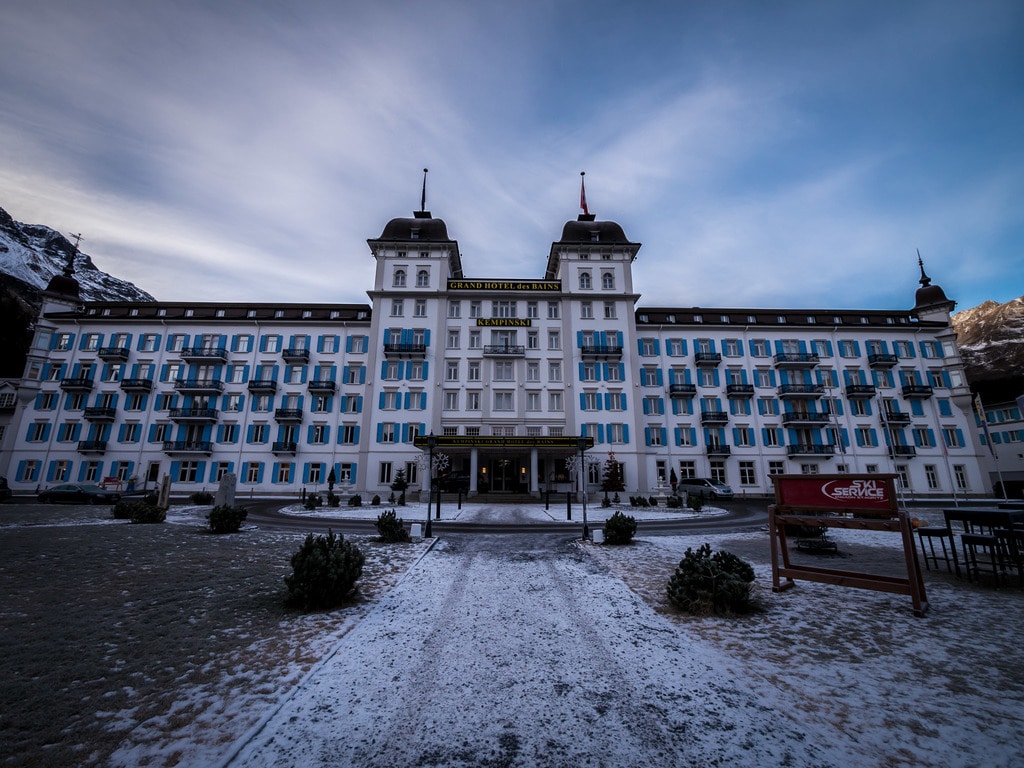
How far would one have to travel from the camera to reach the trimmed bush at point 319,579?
699cm

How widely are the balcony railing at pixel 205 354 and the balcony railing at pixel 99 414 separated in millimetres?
7618

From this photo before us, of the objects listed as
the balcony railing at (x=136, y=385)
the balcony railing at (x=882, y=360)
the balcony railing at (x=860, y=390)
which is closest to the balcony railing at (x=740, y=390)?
the balcony railing at (x=860, y=390)

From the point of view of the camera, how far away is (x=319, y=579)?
22.9 ft

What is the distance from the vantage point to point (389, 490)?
115 ft

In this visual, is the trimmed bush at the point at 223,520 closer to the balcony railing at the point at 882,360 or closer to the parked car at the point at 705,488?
the parked car at the point at 705,488

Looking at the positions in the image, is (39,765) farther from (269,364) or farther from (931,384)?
(931,384)

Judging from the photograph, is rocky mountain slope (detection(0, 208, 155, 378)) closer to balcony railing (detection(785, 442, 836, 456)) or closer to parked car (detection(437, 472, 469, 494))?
parked car (detection(437, 472, 469, 494))

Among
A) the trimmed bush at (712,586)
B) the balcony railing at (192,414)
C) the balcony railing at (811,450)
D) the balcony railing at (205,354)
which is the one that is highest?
the balcony railing at (205,354)

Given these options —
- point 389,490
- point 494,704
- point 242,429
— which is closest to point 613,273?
point 389,490

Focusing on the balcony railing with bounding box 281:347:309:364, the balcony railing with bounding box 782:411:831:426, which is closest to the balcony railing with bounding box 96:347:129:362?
the balcony railing with bounding box 281:347:309:364

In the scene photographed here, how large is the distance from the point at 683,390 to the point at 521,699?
38.1 m

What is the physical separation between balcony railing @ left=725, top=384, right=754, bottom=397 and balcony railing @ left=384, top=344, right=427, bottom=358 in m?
28.6

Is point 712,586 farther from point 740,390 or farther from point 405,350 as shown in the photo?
point 740,390

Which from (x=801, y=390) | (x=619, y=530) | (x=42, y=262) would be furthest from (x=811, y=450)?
(x=42, y=262)
